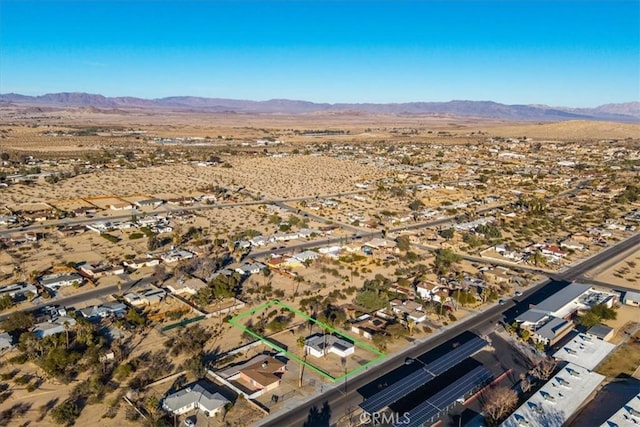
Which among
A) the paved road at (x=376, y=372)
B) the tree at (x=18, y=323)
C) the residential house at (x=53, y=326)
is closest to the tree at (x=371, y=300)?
the paved road at (x=376, y=372)

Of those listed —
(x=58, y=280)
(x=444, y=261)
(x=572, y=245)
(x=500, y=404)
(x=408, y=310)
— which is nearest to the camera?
(x=500, y=404)

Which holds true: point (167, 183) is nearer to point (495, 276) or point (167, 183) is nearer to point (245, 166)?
point (245, 166)

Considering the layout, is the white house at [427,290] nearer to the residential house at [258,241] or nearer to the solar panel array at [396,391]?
the solar panel array at [396,391]

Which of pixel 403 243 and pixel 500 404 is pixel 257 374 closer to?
pixel 500 404

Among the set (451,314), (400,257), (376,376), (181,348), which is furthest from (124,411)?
(400,257)

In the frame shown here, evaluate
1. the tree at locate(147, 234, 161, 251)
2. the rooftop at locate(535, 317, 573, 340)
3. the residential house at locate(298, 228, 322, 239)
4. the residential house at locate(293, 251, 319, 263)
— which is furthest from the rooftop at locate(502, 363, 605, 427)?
the tree at locate(147, 234, 161, 251)

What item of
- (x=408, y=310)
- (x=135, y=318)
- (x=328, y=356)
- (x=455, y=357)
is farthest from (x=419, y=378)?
(x=135, y=318)

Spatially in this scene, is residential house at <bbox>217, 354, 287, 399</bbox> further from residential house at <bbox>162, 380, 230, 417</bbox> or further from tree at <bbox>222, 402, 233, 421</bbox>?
residential house at <bbox>162, 380, 230, 417</bbox>
